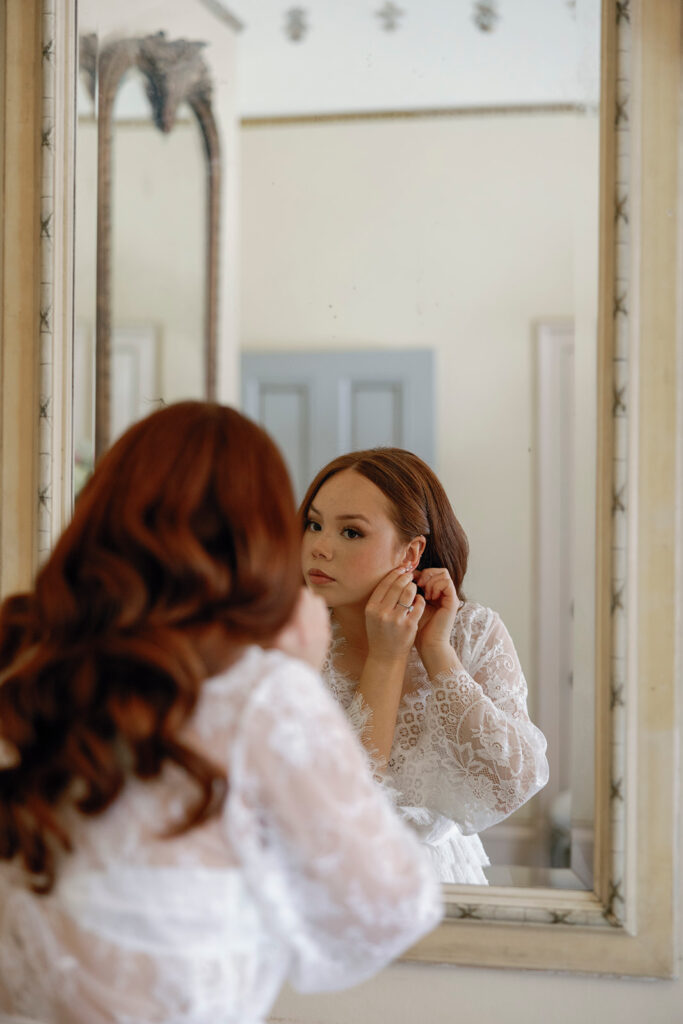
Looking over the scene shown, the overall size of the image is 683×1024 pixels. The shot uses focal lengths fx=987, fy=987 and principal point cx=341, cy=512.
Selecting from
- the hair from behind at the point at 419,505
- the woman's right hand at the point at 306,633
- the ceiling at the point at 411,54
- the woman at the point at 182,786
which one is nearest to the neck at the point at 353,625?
the hair from behind at the point at 419,505

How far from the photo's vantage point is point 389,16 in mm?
1404

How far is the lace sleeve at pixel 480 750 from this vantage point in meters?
1.33

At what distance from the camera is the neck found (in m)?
1.39

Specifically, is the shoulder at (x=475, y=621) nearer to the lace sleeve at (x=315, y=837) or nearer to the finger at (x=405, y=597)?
the finger at (x=405, y=597)

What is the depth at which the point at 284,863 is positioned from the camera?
83cm

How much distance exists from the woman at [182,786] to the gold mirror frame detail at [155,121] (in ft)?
2.19

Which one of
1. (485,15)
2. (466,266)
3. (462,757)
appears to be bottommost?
(462,757)

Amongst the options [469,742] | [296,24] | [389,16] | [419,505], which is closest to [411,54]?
[389,16]

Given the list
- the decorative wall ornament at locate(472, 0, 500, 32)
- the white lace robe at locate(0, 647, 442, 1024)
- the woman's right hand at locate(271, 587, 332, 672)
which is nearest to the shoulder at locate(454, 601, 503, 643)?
the woman's right hand at locate(271, 587, 332, 672)

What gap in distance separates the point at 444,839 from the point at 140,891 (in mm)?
637

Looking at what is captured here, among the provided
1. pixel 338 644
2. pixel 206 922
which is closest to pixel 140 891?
pixel 206 922

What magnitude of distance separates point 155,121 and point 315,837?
1143 millimetres

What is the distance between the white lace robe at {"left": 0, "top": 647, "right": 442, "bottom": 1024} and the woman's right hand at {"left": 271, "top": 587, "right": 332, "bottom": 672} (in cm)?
8

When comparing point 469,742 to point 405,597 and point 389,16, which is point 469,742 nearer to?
point 405,597
